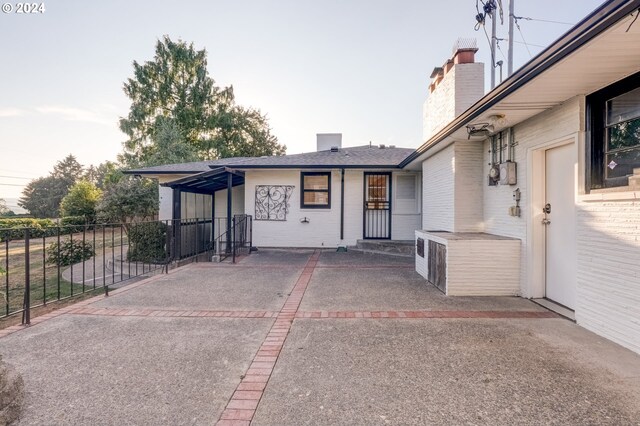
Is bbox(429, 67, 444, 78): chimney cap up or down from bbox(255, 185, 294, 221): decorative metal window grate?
up

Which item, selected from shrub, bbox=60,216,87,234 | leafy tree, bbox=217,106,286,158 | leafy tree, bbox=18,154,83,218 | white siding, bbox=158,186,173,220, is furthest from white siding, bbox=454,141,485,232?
leafy tree, bbox=18,154,83,218

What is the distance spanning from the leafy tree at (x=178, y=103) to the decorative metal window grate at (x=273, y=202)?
15.7 meters

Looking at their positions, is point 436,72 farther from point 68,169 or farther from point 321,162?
point 68,169

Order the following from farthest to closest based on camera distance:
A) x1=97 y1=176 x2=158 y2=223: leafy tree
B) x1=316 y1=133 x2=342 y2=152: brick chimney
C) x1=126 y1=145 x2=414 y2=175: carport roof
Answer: x1=316 y1=133 x2=342 y2=152: brick chimney < x1=97 y1=176 x2=158 y2=223: leafy tree < x1=126 y1=145 x2=414 y2=175: carport roof

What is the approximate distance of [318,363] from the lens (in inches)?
104

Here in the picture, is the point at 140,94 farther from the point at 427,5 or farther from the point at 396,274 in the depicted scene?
the point at 396,274

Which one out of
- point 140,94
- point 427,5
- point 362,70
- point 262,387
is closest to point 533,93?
point 262,387

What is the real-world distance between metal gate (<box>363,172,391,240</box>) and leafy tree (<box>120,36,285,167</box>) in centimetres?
1816

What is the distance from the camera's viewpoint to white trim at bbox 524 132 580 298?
14.7 ft

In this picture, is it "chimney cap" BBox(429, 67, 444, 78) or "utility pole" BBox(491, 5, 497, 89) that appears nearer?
"utility pole" BBox(491, 5, 497, 89)

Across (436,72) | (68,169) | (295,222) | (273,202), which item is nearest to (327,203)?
(295,222)

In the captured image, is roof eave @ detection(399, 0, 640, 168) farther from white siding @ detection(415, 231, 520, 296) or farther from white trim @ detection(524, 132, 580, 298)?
white siding @ detection(415, 231, 520, 296)

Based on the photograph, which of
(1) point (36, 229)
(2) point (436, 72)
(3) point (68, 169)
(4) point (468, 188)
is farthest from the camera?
(3) point (68, 169)

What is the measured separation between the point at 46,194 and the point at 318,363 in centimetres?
5566
